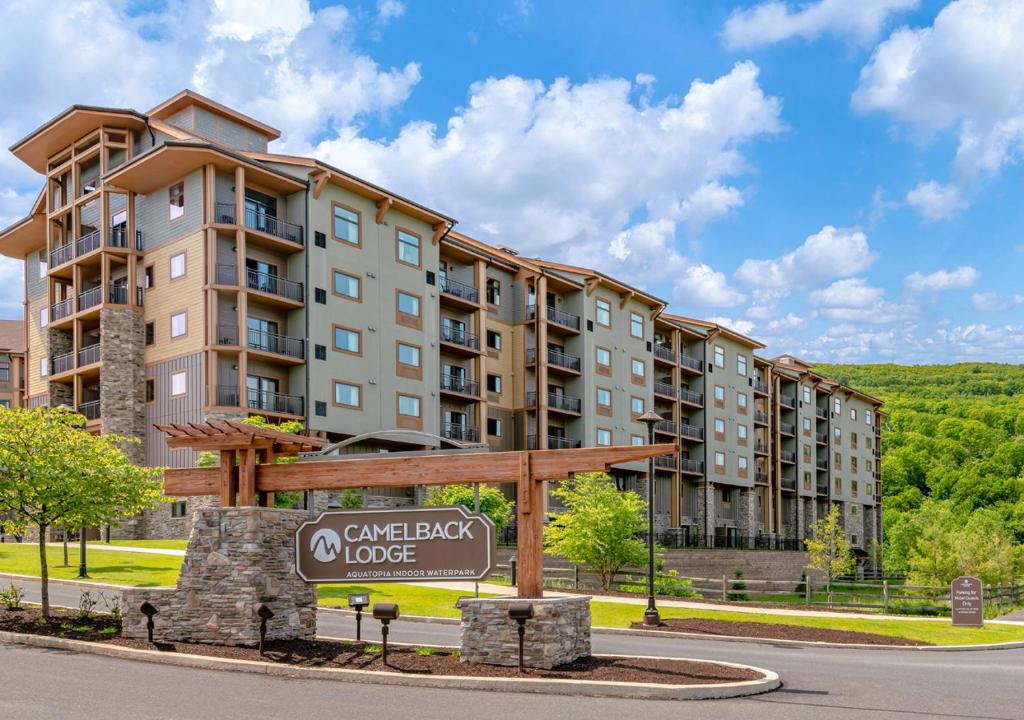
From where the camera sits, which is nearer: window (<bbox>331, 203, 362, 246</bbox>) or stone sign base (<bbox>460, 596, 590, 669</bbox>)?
stone sign base (<bbox>460, 596, 590, 669</bbox>)

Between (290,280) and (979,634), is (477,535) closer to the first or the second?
(979,634)

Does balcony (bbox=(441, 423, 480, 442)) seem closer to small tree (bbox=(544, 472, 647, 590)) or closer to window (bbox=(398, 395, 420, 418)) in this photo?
window (bbox=(398, 395, 420, 418))

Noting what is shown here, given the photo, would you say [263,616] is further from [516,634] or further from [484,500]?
[484,500]

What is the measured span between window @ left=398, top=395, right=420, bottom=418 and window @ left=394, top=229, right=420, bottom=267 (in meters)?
6.90

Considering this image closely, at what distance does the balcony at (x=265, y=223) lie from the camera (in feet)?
146

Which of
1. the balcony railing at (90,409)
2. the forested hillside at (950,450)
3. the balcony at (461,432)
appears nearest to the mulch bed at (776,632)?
the balcony at (461,432)

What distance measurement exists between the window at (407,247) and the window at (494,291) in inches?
338

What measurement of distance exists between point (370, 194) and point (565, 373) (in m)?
18.9

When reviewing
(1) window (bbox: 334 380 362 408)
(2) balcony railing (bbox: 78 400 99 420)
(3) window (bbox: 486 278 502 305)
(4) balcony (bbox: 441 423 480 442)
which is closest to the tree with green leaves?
(1) window (bbox: 334 380 362 408)

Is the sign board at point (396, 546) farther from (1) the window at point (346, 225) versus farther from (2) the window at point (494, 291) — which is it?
(2) the window at point (494, 291)

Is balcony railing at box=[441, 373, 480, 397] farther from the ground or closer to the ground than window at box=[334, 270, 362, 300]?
closer to the ground

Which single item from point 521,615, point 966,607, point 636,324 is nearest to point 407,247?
point 636,324

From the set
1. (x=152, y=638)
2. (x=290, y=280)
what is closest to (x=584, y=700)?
(x=152, y=638)

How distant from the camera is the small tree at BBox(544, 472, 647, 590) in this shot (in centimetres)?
3816
